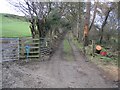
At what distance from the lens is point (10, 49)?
41.7ft

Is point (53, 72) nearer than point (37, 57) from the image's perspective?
Yes

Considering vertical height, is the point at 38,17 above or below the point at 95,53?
above

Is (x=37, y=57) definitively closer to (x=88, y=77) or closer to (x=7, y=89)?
(x=88, y=77)

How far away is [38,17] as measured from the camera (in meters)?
16.0

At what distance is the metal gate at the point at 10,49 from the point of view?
12058 millimetres

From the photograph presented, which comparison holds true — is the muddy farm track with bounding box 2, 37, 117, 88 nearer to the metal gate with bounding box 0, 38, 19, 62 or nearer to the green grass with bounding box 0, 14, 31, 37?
the metal gate with bounding box 0, 38, 19, 62

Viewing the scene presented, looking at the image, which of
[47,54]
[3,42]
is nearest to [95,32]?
[47,54]

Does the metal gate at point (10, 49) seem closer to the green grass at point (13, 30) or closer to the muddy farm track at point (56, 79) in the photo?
the muddy farm track at point (56, 79)

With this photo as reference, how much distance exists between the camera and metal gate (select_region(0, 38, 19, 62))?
39.6 ft

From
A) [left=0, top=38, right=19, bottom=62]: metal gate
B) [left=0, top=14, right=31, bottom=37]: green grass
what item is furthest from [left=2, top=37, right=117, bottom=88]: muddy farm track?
[left=0, top=14, right=31, bottom=37]: green grass

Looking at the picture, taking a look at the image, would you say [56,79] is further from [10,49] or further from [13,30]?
[13,30]

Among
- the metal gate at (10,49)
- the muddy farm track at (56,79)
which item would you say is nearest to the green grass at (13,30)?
the metal gate at (10,49)

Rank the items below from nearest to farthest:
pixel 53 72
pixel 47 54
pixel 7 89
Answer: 1. pixel 7 89
2. pixel 53 72
3. pixel 47 54

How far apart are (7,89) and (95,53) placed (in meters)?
9.59
